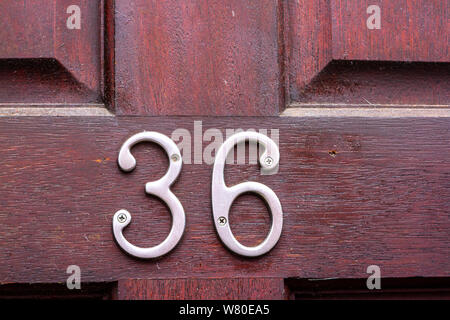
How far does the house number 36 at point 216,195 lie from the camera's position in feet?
1.69

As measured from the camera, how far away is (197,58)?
55 cm

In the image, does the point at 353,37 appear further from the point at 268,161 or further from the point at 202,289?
the point at 202,289

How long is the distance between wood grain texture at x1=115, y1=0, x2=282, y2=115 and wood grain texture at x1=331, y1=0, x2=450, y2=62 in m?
0.07

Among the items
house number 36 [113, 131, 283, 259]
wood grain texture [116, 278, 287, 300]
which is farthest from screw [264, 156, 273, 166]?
wood grain texture [116, 278, 287, 300]

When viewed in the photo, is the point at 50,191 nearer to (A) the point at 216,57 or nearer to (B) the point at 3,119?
(B) the point at 3,119

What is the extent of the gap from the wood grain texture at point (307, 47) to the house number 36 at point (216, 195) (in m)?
0.09

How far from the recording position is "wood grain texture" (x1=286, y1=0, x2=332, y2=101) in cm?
56

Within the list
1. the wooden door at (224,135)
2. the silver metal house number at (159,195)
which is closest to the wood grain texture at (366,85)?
the wooden door at (224,135)

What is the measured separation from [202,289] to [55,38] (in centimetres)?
30

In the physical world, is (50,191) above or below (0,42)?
below

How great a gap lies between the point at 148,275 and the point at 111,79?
0.21m
